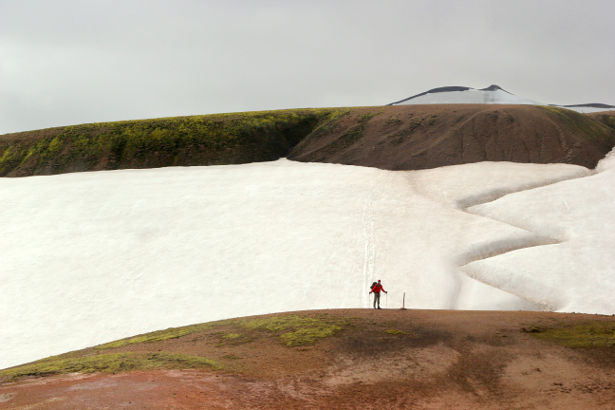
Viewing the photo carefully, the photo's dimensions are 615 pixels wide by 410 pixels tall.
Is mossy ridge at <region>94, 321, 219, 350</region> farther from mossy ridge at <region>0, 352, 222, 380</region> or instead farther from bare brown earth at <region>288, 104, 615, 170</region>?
bare brown earth at <region>288, 104, 615, 170</region>

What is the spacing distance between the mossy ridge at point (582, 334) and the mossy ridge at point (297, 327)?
7.21 m

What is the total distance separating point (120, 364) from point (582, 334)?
15.4 m

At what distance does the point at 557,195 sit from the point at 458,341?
2466 cm

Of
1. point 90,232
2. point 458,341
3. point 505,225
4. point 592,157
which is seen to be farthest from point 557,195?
point 90,232

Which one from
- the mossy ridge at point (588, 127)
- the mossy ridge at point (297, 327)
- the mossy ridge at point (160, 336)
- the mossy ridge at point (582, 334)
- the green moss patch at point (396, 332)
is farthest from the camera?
the mossy ridge at point (588, 127)

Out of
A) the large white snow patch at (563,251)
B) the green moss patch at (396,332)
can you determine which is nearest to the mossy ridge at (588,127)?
the large white snow patch at (563,251)

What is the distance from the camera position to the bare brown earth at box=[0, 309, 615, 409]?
14.2m

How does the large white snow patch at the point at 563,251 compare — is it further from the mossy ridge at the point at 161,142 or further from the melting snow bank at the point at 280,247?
the mossy ridge at the point at 161,142

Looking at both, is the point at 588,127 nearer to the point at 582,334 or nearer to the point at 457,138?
the point at 457,138

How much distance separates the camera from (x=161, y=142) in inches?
2445

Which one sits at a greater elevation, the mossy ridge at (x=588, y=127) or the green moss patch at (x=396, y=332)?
the mossy ridge at (x=588, y=127)

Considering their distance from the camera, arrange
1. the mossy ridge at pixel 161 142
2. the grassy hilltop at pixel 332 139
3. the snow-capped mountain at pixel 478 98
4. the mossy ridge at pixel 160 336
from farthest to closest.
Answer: the snow-capped mountain at pixel 478 98
the mossy ridge at pixel 161 142
the grassy hilltop at pixel 332 139
the mossy ridge at pixel 160 336

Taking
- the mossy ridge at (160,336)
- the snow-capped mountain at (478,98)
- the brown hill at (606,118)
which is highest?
the snow-capped mountain at (478,98)

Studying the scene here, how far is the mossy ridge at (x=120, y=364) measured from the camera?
1647cm
